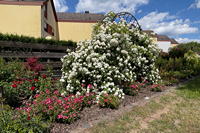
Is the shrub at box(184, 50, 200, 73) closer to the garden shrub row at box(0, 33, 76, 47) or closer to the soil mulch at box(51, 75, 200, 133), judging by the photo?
the soil mulch at box(51, 75, 200, 133)

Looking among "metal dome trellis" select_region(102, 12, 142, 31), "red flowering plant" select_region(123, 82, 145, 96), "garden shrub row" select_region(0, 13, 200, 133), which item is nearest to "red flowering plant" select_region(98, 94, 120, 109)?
"garden shrub row" select_region(0, 13, 200, 133)

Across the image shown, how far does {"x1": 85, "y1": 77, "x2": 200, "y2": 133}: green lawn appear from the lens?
2.75m

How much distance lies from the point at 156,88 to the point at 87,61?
9.23 ft

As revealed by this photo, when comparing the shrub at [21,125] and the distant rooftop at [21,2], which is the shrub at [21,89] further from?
the distant rooftop at [21,2]

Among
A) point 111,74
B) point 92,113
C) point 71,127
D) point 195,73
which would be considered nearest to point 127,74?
point 111,74

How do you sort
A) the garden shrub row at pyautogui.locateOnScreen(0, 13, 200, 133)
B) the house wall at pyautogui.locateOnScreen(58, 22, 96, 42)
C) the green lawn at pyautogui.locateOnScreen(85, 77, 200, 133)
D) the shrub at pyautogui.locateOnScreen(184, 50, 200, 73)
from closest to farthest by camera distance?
the green lawn at pyautogui.locateOnScreen(85, 77, 200, 133)
the garden shrub row at pyautogui.locateOnScreen(0, 13, 200, 133)
the shrub at pyautogui.locateOnScreen(184, 50, 200, 73)
the house wall at pyautogui.locateOnScreen(58, 22, 96, 42)

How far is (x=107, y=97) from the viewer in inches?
149

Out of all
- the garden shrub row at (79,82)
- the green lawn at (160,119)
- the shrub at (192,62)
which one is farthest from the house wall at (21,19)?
the shrub at (192,62)

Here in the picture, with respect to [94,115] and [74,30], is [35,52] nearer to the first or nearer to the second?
[94,115]

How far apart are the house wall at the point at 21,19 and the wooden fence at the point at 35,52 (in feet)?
17.3

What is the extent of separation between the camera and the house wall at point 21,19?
10.8 meters

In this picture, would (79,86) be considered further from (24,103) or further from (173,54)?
(173,54)

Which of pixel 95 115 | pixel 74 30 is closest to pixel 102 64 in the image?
pixel 95 115

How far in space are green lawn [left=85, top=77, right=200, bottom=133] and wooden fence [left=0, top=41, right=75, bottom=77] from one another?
169 inches
